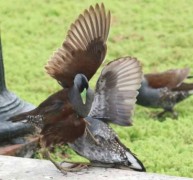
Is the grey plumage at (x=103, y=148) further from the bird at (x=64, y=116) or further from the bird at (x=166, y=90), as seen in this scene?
the bird at (x=166, y=90)

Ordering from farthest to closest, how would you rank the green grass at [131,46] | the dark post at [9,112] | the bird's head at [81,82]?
the green grass at [131,46] → the dark post at [9,112] → the bird's head at [81,82]

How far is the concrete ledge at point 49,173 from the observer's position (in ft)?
14.3

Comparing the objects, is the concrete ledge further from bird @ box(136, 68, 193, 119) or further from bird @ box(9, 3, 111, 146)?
bird @ box(136, 68, 193, 119)

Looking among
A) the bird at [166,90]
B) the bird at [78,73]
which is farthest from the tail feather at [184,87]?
the bird at [78,73]

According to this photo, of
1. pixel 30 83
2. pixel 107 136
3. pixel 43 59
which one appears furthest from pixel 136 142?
pixel 43 59

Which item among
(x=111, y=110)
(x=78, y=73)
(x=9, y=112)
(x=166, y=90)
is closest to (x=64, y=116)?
(x=78, y=73)

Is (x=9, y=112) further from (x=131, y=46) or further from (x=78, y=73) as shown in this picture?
(x=131, y=46)

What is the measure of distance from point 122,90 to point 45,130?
1.70 ft

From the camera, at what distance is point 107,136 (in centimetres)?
433

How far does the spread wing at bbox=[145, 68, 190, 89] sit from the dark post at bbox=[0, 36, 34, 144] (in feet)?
5.46

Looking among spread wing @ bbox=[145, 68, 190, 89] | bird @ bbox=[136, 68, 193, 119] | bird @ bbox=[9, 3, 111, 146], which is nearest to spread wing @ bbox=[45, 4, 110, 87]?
bird @ bbox=[9, 3, 111, 146]

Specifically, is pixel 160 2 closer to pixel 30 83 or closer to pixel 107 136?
pixel 30 83

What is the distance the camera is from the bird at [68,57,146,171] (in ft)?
13.8

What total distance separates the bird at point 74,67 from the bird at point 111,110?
10 centimetres
